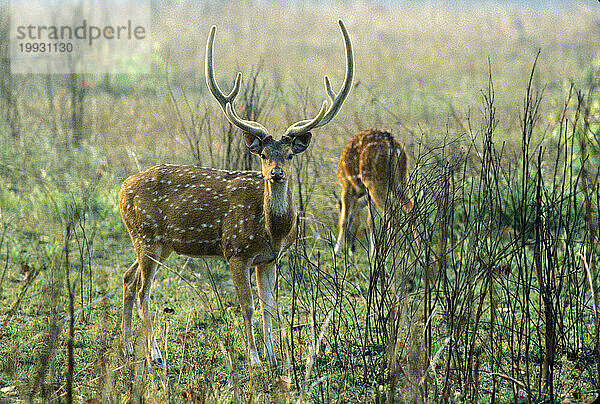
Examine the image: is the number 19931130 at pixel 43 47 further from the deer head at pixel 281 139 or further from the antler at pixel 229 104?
the deer head at pixel 281 139

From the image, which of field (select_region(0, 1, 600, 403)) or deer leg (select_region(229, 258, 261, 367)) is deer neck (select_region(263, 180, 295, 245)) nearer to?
field (select_region(0, 1, 600, 403))

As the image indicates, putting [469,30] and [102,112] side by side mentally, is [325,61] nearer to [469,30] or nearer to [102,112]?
[469,30]

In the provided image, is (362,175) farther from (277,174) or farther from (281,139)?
(277,174)

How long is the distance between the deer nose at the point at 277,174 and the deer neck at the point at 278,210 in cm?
14

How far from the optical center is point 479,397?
420 centimetres

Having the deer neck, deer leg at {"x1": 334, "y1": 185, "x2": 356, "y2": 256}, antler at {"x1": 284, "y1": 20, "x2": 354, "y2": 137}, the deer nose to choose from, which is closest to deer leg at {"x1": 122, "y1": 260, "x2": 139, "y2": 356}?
the deer neck

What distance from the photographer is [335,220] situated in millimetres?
7773

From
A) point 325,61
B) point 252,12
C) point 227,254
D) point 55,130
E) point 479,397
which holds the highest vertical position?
point 252,12

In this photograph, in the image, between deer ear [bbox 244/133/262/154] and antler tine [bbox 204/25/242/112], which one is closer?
deer ear [bbox 244/133/262/154]

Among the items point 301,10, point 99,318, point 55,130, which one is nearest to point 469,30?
point 301,10

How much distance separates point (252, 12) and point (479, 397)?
19.3 metres

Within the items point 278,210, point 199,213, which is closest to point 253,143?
point 278,210

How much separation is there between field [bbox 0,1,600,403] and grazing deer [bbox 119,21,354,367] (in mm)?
207

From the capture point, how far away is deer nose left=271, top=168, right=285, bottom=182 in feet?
14.8
